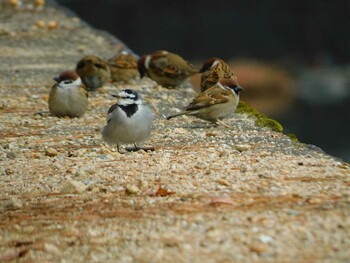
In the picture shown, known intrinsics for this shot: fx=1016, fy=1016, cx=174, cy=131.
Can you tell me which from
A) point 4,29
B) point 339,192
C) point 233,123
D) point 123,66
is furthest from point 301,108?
point 339,192

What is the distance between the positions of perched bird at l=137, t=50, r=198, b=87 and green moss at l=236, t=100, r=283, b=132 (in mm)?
1016

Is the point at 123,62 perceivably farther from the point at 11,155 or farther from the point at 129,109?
the point at 11,155

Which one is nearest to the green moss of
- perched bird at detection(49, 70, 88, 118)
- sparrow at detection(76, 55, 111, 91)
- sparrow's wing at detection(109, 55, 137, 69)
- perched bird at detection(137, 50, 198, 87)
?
perched bird at detection(137, 50, 198, 87)

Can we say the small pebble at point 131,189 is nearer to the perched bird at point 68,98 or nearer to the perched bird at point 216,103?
the perched bird at point 216,103

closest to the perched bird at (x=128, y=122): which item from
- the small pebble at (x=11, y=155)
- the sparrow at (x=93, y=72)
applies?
the small pebble at (x=11, y=155)

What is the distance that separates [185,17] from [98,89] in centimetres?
866

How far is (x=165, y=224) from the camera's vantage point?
4.52 metres

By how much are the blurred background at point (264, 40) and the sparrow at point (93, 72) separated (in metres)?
6.69

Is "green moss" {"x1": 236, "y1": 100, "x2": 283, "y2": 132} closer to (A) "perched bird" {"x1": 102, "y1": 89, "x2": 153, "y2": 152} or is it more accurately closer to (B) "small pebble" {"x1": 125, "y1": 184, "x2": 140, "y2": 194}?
(A) "perched bird" {"x1": 102, "y1": 89, "x2": 153, "y2": 152}

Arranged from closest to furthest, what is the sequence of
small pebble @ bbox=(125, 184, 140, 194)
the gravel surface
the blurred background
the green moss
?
the gravel surface
small pebble @ bbox=(125, 184, 140, 194)
the green moss
the blurred background

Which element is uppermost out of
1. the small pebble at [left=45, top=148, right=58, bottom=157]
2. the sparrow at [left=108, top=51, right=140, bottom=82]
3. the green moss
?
the green moss

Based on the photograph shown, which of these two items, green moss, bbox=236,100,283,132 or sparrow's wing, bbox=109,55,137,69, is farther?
sparrow's wing, bbox=109,55,137,69

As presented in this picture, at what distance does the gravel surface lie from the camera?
4.21m

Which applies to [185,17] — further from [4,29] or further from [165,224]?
[165,224]
